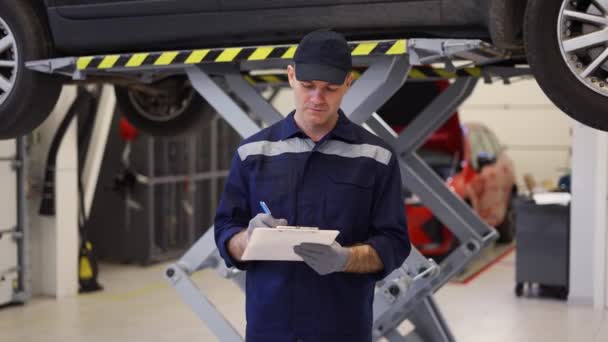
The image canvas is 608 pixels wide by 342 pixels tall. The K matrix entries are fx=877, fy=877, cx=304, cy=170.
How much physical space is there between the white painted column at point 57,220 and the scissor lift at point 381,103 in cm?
307

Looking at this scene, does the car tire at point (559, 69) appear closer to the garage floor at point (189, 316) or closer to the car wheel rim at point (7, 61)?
the car wheel rim at point (7, 61)

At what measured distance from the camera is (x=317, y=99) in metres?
2.73

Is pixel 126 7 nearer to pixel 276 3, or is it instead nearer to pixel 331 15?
pixel 276 3

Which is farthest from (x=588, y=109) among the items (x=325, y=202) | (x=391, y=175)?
(x=325, y=202)

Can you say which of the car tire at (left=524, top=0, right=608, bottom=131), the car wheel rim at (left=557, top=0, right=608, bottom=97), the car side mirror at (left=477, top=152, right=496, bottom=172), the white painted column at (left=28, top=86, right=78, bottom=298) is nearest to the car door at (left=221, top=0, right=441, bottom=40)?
the car tire at (left=524, top=0, right=608, bottom=131)

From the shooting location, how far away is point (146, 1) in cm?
430

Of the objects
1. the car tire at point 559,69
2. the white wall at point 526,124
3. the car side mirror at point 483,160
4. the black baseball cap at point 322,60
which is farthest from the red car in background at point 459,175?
the black baseball cap at point 322,60

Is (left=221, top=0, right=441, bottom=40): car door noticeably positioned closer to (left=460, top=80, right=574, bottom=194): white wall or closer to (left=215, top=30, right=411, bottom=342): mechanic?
(left=215, top=30, right=411, bottom=342): mechanic

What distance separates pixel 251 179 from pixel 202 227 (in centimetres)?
875

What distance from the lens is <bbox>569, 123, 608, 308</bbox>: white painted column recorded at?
772cm

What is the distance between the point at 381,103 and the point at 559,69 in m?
1.09

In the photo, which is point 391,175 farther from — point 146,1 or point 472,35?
point 146,1

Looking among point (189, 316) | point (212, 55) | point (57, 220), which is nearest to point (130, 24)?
point (212, 55)

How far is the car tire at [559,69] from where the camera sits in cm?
346
